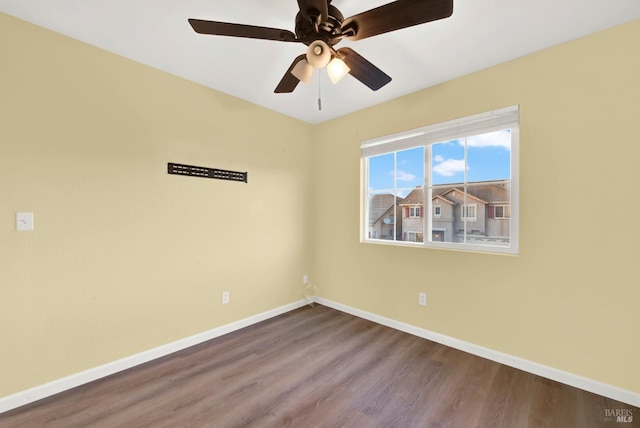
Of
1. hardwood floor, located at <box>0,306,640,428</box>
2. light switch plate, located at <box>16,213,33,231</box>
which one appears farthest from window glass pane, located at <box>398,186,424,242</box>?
light switch plate, located at <box>16,213,33,231</box>

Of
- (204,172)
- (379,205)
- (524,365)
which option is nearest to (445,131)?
(379,205)

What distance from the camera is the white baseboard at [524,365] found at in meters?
1.70

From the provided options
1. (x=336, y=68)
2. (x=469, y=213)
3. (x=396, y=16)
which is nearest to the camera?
(x=396, y=16)

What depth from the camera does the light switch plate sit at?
1.67 m

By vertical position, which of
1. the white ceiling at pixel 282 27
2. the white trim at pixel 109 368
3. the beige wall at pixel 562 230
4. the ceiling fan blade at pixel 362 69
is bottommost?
the white trim at pixel 109 368

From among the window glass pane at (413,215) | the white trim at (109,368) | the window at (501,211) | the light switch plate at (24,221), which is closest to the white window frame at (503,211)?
the window at (501,211)

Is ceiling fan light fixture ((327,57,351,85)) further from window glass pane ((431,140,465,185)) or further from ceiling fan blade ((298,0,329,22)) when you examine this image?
window glass pane ((431,140,465,185))

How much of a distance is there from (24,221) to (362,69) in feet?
7.89

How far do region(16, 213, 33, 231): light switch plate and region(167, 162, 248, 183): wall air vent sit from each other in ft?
3.00

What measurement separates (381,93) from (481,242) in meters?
1.73

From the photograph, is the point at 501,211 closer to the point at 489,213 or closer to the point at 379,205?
the point at 489,213

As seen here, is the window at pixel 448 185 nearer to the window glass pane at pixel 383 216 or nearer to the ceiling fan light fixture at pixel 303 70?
the window glass pane at pixel 383 216

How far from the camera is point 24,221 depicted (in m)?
1.69

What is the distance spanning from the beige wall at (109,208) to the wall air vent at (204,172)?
5 centimetres
